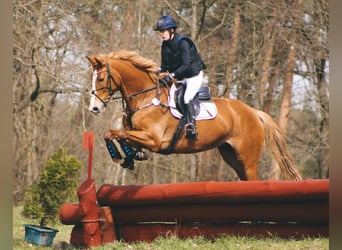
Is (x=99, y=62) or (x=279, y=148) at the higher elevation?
(x=99, y=62)

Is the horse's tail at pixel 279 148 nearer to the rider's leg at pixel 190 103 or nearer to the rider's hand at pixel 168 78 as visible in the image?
the rider's leg at pixel 190 103

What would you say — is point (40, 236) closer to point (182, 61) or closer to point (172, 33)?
point (182, 61)

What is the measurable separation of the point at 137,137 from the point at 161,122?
0.45 meters

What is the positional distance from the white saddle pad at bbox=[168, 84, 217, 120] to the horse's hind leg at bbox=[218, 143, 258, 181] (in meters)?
0.56

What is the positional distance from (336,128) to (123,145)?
14.8 ft

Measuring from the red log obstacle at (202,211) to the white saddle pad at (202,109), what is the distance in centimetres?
96

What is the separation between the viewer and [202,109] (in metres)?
6.83

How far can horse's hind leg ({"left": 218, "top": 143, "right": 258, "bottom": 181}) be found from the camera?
23.9ft

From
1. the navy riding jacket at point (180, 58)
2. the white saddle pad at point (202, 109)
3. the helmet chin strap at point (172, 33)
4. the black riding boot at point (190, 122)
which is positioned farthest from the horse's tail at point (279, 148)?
the helmet chin strap at point (172, 33)

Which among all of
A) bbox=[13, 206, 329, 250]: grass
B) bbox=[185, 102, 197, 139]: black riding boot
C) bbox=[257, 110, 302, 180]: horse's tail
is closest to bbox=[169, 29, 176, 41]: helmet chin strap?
bbox=[185, 102, 197, 139]: black riding boot

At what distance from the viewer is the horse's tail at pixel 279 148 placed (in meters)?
7.32

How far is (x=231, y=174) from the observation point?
717 inches

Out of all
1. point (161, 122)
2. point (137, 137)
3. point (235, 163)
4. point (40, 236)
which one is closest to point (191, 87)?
point (161, 122)

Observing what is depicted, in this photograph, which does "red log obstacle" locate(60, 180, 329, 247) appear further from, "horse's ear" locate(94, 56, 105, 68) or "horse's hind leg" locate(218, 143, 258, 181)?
"horse's ear" locate(94, 56, 105, 68)
